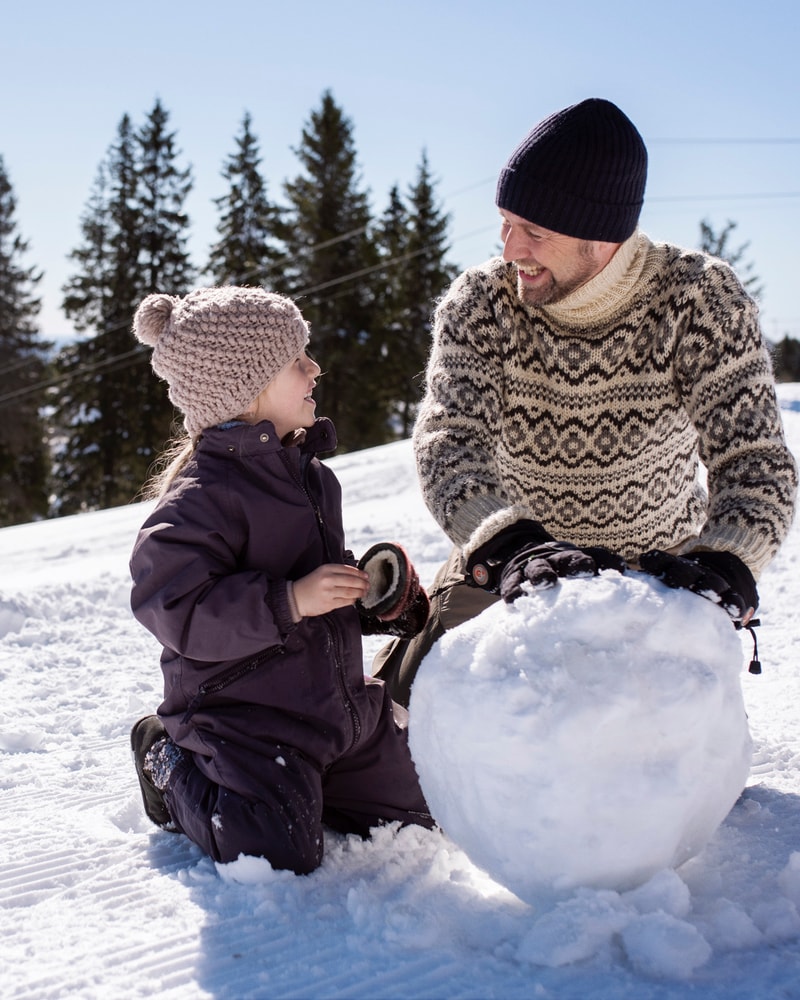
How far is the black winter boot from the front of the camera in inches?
83.0

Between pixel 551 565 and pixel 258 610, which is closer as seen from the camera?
pixel 551 565

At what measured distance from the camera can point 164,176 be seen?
26125 mm

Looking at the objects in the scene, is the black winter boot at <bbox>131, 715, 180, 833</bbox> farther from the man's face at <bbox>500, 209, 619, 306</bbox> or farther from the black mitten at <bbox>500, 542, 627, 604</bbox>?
the man's face at <bbox>500, 209, 619, 306</bbox>

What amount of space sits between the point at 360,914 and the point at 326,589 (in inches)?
25.5

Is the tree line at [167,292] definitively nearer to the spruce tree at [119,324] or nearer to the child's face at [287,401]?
the spruce tree at [119,324]

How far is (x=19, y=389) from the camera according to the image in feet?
82.0

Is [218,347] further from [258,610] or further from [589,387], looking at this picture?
[589,387]

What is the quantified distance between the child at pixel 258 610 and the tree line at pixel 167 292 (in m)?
22.3

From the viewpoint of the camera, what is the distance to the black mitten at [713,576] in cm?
161

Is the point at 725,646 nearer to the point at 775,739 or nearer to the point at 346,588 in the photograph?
the point at 346,588

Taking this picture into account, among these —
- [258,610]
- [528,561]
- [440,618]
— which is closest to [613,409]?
[440,618]

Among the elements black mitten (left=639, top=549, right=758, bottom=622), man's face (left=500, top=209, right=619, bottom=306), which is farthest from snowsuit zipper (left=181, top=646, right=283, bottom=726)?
man's face (left=500, top=209, right=619, bottom=306)

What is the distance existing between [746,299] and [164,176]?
26360 mm

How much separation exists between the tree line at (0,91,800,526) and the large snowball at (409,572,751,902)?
2292 cm
